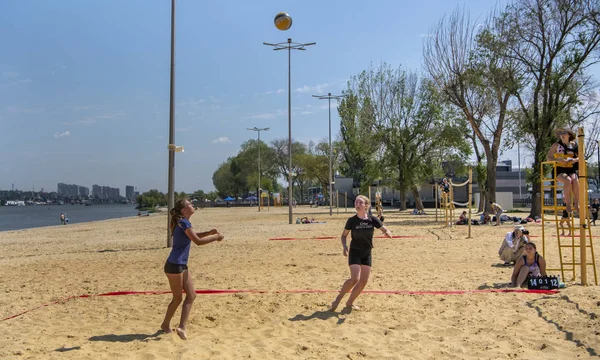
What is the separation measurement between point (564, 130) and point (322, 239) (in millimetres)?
10568

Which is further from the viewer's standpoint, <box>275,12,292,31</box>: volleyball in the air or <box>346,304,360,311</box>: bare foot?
<box>275,12,292,31</box>: volleyball in the air

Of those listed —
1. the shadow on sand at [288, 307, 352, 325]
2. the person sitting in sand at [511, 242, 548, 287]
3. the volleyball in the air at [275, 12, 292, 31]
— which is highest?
the volleyball in the air at [275, 12, 292, 31]

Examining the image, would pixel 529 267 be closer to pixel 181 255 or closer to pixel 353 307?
pixel 353 307

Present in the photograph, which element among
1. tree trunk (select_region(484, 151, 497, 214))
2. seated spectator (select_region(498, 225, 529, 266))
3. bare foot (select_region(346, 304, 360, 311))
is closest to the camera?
bare foot (select_region(346, 304, 360, 311))

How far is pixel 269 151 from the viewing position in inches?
3898

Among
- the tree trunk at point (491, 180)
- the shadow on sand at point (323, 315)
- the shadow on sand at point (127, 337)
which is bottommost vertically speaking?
the shadow on sand at point (127, 337)

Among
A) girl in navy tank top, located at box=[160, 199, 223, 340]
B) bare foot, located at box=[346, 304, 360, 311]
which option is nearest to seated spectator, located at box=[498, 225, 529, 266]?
bare foot, located at box=[346, 304, 360, 311]

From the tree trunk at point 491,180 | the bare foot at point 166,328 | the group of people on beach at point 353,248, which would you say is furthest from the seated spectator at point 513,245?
the tree trunk at point 491,180

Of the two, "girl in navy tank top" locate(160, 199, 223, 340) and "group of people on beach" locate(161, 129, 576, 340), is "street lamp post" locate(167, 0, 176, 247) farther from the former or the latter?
"girl in navy tank top" locate(160, 199, 223, 340)

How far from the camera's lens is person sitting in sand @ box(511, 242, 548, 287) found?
7.94 m

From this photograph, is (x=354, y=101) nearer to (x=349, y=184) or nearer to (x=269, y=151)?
(x=349, y=184)

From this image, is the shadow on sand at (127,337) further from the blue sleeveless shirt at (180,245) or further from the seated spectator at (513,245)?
the seated spectator at (513,245)

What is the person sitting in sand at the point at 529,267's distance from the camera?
7941mm

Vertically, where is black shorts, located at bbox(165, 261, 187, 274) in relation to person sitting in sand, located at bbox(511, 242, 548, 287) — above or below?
above
